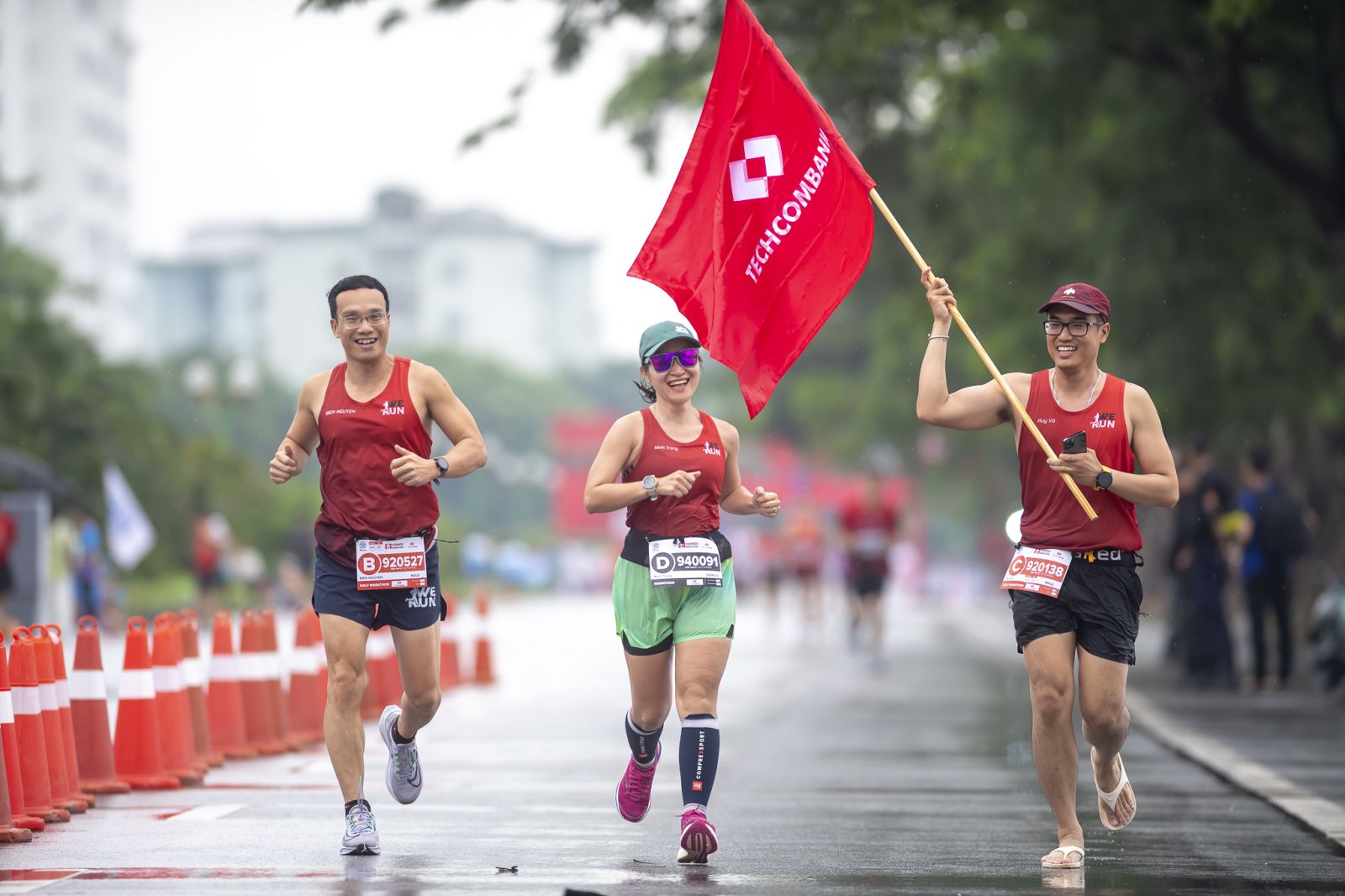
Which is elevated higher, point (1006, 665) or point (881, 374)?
point (881, 374)

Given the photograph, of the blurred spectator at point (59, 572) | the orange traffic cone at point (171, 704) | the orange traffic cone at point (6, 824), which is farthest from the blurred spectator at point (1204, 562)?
the blurred spectator at point (59, 572)

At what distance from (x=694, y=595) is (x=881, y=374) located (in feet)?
133

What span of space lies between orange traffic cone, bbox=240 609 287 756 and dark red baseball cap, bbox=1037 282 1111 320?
5.99 meters

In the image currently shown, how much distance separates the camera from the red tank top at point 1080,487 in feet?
27.7

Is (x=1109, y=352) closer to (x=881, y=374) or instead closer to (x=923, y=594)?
(x=881, y=374)

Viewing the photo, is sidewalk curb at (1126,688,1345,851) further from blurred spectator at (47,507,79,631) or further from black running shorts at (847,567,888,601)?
blurred spectator at (47,507,79,631)

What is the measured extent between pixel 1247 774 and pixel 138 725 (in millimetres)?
5790

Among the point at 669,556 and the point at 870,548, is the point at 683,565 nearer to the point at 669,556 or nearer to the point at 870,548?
the point at 669,556

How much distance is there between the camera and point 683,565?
8680 millimetres

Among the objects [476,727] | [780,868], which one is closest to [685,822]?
[780,868]

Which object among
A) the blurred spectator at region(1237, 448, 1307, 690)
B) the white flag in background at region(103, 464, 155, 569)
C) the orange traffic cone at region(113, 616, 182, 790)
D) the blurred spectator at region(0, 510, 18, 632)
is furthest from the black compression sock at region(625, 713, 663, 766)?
the white flag in background at region(103, 464, 155, 569)

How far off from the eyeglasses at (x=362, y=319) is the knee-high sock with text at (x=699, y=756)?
75.8 inches

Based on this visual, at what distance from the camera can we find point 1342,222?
64.1 feet

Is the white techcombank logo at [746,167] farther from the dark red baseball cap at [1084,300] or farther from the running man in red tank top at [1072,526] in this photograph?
the dark red baseball cap at [1084,300]
